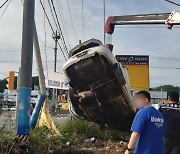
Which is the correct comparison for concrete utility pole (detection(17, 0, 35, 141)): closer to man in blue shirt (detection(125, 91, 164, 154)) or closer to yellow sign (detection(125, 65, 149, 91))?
man in blue shirt (detection(125, 91, 164, 154))

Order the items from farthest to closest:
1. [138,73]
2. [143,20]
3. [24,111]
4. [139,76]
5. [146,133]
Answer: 1. [138,73]
2. [139,76]
3. [143,20]
4. [24,111]
5. [146,133]

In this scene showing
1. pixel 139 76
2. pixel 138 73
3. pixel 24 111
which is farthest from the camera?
pixel 138 73

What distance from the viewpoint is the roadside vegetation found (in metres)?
9.27

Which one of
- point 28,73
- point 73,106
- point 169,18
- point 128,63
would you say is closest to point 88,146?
point 73,106

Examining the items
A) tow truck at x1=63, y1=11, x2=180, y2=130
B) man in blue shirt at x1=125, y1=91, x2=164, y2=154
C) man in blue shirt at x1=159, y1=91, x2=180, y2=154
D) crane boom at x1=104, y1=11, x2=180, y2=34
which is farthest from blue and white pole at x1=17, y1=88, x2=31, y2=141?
crane boom at x1=104, y1=11, x2=180, y2=34

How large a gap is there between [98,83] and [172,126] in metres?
4.24

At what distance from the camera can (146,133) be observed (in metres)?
5.00

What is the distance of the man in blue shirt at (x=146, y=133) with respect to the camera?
193 inches

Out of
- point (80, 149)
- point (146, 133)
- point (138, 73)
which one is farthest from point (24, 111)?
point (138, 73)

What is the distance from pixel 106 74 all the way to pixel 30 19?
265cm

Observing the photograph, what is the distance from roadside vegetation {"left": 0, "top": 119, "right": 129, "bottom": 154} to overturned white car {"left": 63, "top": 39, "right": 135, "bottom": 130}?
950 millimetres

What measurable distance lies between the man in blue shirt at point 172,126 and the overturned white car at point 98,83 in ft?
12.3

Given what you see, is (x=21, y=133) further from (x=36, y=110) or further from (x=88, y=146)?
(x=36, y=110)

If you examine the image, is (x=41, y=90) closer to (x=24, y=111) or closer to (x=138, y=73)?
(x=24, y=111)
